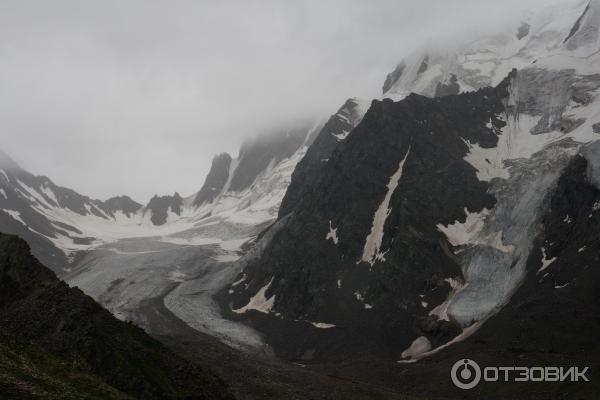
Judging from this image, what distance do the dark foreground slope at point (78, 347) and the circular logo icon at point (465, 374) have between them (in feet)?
113

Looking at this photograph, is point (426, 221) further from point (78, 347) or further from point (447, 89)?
point (447, 89)

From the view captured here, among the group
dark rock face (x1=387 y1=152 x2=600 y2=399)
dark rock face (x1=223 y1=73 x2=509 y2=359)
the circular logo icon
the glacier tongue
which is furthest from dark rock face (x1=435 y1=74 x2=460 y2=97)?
the circular logo icon

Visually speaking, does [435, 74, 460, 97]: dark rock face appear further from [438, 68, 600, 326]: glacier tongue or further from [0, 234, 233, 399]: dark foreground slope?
[0, 234, 233, 399]: dark foreground slope

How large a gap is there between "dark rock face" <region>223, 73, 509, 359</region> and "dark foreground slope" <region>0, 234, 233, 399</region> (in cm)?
5275

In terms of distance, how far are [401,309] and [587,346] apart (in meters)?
36.9

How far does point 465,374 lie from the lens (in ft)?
249

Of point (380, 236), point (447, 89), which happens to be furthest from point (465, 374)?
point (447, 89)

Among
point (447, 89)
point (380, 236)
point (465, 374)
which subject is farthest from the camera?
point (447, 89)

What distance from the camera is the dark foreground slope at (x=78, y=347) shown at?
3653cm

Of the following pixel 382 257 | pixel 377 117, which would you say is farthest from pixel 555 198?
pixel 377 117

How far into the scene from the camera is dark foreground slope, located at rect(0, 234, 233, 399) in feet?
120

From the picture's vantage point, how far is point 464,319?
97.4 meters

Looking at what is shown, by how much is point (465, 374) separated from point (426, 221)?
50173 millimetres

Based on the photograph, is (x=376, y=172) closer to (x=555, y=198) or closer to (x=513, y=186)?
(x=513, y=186)
